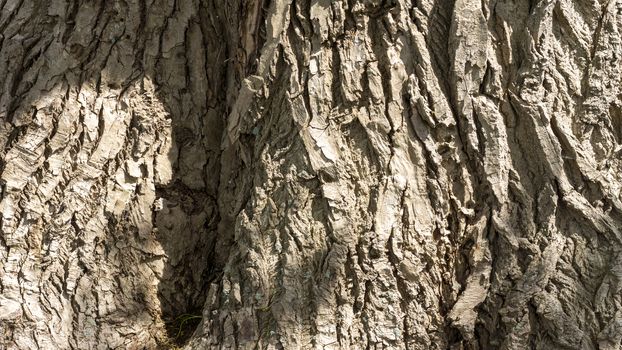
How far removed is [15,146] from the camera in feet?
10.1

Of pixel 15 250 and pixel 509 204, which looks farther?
pixel 15 250

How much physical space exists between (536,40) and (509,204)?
632 millimetres

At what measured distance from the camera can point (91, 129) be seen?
10.1ft

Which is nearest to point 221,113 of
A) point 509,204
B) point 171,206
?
point 171,206

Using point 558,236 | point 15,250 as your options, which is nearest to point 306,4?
point 558,236

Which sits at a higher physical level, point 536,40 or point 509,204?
point 536,40

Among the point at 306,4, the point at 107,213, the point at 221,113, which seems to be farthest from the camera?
the point at 221,113

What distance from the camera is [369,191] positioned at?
275 centimetres

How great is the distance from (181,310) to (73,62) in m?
1.19

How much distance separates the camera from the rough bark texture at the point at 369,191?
8.71 ft

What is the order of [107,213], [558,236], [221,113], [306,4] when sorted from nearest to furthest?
1. [558,236]
2. [306,4]
3. [107,213]
4. [221,113]

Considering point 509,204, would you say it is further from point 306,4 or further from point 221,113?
point 221,113

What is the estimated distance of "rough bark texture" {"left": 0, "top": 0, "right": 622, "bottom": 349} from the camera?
2.66 metres

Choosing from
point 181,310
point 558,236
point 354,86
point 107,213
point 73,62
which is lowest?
point 181,310
